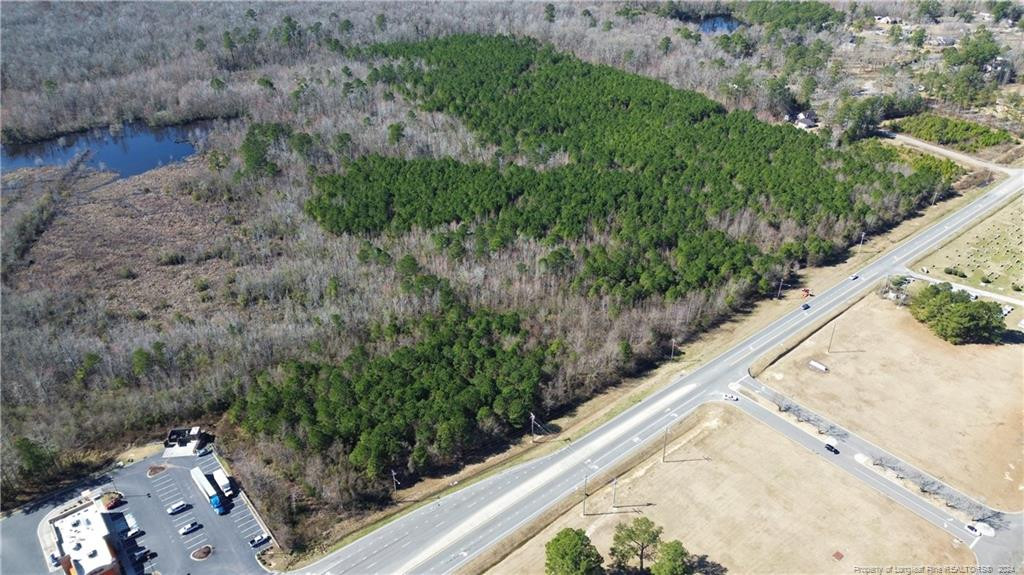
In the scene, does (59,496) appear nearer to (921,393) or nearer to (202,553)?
(202,553)

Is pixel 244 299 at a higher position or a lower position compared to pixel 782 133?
lower

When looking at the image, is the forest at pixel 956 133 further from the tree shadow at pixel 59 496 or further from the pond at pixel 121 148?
the tree shadow at pixel 59 496

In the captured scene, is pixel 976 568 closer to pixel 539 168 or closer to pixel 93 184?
pixel 539 168

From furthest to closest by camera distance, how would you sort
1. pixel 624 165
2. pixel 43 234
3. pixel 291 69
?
1. pixel 291 69
2. pixel 624 165
3. pixel 43 234

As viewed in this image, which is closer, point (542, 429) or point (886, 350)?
point (542, 429)

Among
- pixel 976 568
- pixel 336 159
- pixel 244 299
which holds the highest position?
pixel 336 159

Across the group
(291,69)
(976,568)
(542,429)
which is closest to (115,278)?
(542,429)
